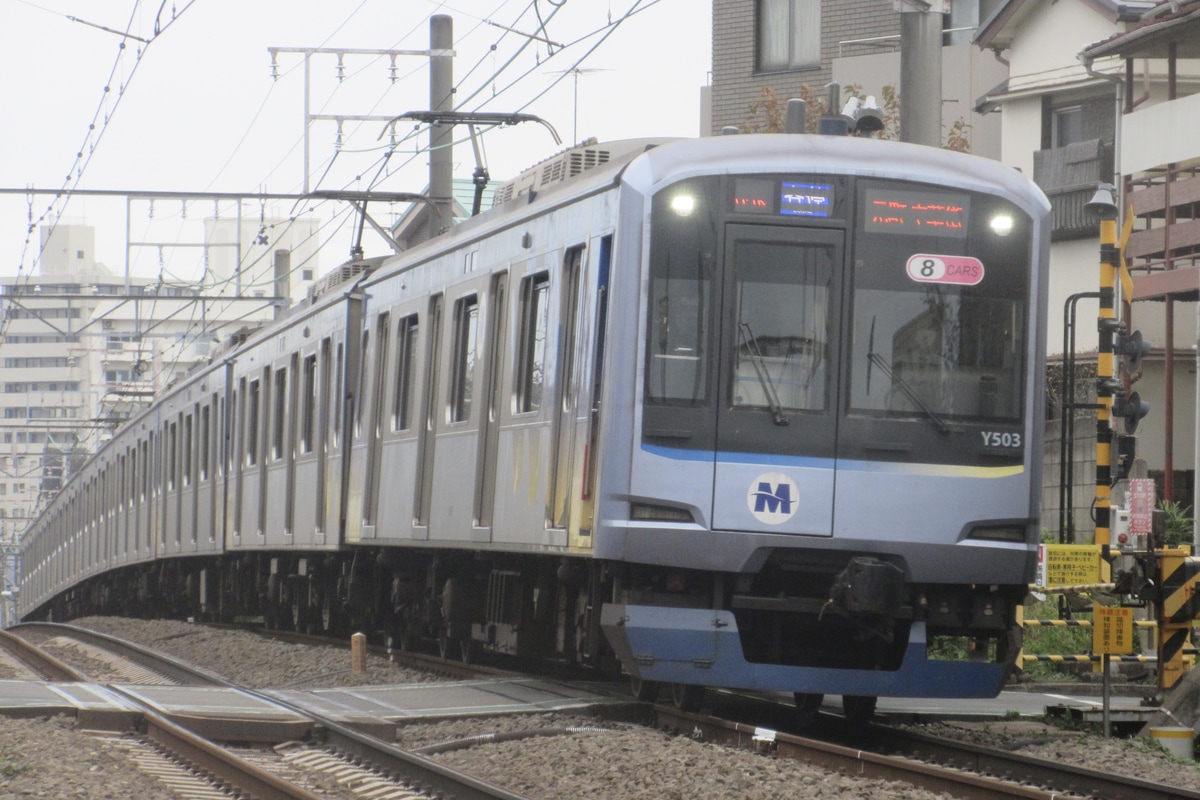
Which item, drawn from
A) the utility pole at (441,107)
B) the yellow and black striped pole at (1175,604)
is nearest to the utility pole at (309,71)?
the utility pole at (441,107)

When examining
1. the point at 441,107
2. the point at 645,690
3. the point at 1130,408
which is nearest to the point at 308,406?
the point at 441,107

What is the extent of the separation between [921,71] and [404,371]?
420 cm

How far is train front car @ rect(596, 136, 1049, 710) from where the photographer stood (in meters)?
8.73

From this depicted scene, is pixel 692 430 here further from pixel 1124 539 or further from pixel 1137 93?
pixel 1137 93

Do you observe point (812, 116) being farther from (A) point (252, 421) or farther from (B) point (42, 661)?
(B) point (42, 661)

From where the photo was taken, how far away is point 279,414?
18.1 meters

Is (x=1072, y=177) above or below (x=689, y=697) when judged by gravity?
above

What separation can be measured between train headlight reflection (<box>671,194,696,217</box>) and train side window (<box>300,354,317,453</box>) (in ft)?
25.8

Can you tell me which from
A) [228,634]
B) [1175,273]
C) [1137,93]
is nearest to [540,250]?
[228,634]

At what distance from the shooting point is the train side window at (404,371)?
13.2 metres

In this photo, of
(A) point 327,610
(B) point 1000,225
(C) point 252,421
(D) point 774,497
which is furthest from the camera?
(C) point 252,421

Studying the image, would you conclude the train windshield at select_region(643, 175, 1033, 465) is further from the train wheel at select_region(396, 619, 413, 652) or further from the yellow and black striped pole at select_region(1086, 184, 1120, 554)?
the train wheel at select_region(396, 619, 413, 652)

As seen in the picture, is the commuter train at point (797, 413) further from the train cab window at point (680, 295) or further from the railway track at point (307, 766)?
the railway track at point (307, 766)

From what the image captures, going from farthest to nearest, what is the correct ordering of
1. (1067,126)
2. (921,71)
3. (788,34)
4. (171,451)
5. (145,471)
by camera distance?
(788,34) → (145,471) → (1067,126) → (171,451) → (921,71)
